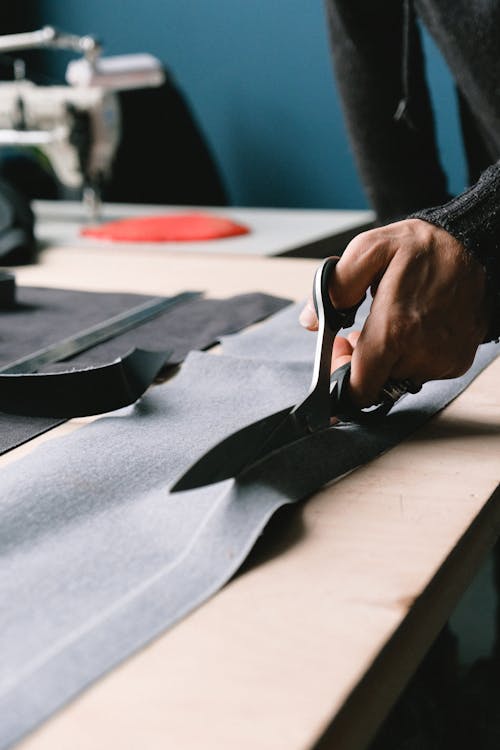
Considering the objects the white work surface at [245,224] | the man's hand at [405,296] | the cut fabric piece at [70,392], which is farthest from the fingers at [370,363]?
the white work surface at [245,224]

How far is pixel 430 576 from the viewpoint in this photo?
0.42m

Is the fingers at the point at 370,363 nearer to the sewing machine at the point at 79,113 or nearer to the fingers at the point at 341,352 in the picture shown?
the fingers at the point at 341,352

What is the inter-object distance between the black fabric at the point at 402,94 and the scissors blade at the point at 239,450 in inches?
26.7

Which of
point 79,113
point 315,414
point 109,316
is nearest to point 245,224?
point 79,113

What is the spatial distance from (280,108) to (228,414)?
5.41 ft

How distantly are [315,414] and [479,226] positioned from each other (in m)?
0.19

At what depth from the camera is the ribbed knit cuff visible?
0.64 metres

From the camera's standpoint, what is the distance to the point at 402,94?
1309 mm

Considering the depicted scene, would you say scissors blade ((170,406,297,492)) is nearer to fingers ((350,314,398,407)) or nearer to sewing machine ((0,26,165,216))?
fingers ((350,314,398,407))

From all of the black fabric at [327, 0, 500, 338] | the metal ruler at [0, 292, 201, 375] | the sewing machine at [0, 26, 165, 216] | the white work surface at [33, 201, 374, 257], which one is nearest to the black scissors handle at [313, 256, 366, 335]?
the metal ruler at [0, 292, 201, 375]

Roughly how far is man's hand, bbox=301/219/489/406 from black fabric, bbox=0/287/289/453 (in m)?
0.23

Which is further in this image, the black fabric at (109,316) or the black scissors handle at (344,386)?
the black fabric at (109,316)

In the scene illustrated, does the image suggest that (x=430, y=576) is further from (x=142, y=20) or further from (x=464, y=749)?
(x=142, y=20)

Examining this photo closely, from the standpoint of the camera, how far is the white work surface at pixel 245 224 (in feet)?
4.74
